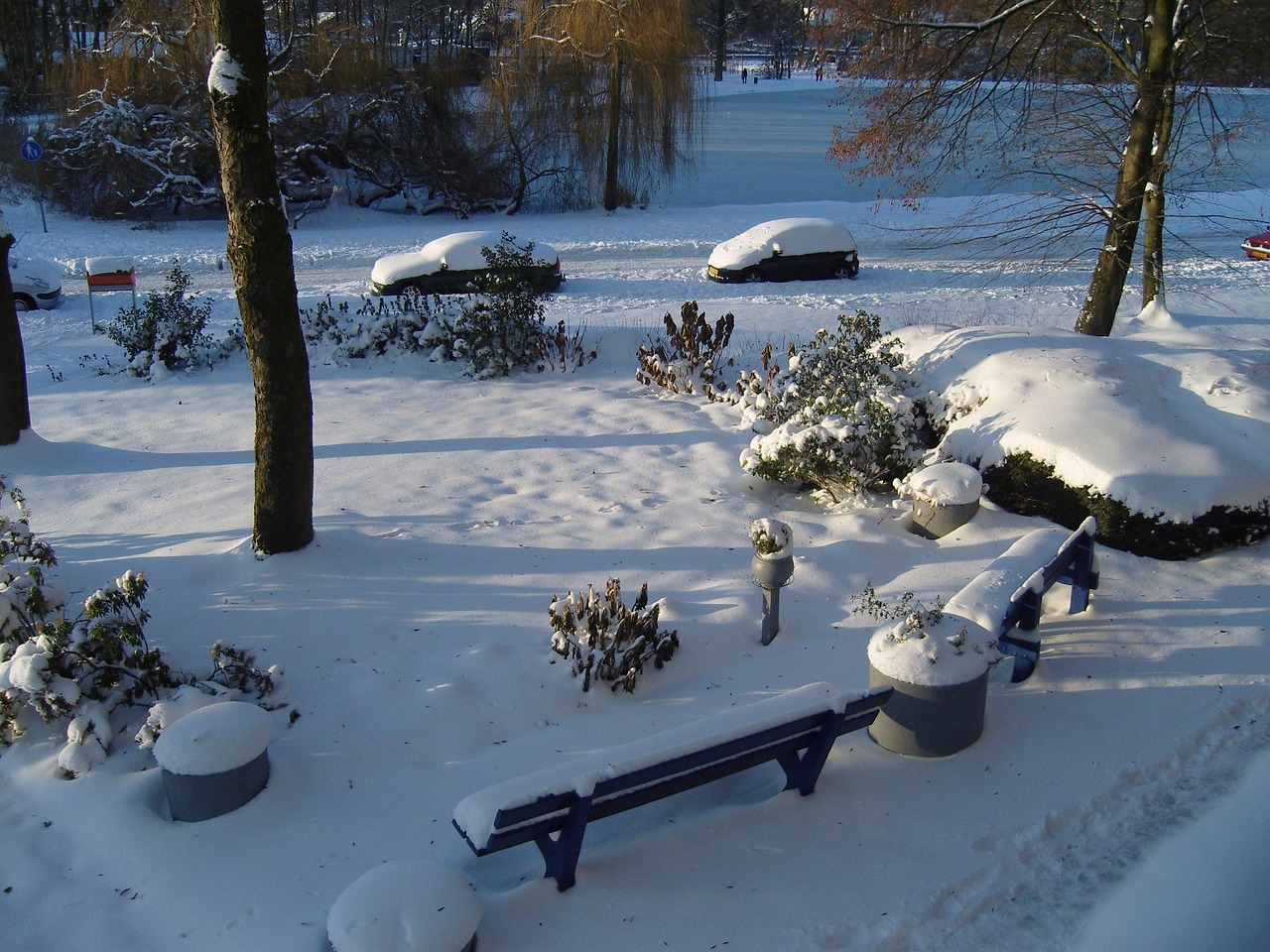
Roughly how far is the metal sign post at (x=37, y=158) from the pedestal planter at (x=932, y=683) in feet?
75.6

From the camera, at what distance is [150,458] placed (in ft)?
29.9

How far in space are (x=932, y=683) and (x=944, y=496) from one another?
8.57ft

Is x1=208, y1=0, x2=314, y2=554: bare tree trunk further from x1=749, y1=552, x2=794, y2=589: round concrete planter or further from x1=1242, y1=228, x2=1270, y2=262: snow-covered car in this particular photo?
x1=1242, y1=228, x2=1270, y2=262: snow-covered car

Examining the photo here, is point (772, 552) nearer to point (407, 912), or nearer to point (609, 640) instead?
point (609, 640)

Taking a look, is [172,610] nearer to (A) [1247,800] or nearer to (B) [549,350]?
(A) [1247,800]

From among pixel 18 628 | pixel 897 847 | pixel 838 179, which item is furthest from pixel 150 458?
pixel 838 179

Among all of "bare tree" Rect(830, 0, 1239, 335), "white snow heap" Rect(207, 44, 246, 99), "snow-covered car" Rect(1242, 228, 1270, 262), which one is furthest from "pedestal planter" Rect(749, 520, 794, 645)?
"snow-covered car" Rect(1242, 228, 1270, 262)

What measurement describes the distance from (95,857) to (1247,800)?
5128 mm

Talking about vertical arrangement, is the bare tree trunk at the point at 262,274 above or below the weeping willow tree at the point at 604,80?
below

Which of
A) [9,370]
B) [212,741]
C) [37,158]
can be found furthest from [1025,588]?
[37,158]

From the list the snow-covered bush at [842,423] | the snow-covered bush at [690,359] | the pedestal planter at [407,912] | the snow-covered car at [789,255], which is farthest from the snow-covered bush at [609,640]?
the snow-covered car at [789,255]

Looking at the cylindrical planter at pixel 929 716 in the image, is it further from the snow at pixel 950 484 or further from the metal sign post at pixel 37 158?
the metal sign post at pixel 37 158

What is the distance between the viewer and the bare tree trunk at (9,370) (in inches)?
338

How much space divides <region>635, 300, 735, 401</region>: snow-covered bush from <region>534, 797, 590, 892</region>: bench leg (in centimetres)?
723
